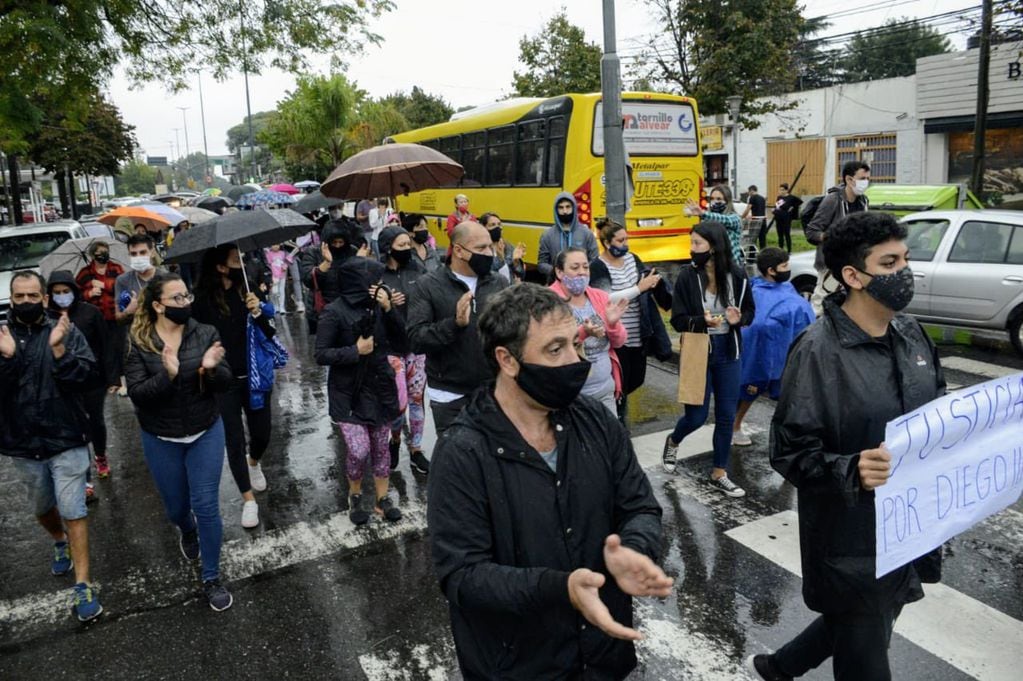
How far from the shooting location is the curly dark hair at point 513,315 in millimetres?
2240

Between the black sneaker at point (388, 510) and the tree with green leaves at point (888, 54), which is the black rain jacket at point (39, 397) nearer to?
the black sneaker at point (388, 510)

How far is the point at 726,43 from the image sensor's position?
18.0 m

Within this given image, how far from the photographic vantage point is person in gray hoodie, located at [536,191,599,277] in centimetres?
848

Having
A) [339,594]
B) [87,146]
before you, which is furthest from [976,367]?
[87,146]

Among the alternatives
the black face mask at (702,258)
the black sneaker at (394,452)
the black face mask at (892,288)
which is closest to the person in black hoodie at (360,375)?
the black sneaker at (394,452)

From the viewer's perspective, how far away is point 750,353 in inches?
243

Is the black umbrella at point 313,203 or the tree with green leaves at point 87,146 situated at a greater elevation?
the tree with green leaves at point 87,146

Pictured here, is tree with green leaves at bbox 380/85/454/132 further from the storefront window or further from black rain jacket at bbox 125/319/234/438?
black rain jacket at bbox 125/319/234/438

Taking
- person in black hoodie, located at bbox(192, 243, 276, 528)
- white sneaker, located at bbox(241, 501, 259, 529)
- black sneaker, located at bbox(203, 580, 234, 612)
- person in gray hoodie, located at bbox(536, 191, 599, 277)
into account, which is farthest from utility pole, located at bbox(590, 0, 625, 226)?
black sneaker, located at bbox(203, 580, 234, 612)

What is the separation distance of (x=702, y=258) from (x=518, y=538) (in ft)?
12.2

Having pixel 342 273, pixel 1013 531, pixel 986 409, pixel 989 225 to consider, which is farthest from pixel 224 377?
pixel 989 225

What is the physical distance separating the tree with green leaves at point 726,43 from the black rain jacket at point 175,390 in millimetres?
16547

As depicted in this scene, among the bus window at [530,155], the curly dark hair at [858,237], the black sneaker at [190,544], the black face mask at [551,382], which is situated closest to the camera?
the black face mask at [551,382]

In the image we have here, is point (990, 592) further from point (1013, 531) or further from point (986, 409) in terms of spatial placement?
point (986, 409)
